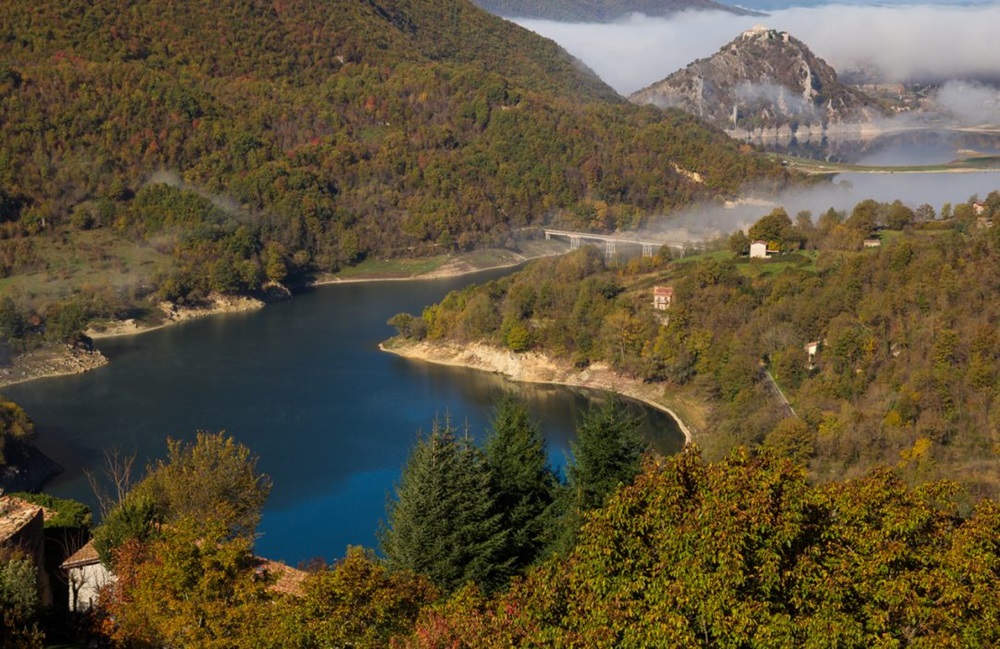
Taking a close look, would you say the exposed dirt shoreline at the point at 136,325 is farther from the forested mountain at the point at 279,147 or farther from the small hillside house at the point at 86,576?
the small hillside house at the point at 86,576

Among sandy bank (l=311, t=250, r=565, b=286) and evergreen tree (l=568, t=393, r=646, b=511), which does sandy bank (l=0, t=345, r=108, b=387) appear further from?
evergreen tree (l=568, t=393, r=646, b=511)

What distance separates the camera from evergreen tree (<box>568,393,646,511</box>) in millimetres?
12562

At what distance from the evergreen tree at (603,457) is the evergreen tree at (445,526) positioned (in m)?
1.49

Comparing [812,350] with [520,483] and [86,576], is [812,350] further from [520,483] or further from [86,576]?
[86,576]

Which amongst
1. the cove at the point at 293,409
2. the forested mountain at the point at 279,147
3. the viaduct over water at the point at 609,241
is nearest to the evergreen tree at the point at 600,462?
the cove at the point at 293,409

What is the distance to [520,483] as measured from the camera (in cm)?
1293

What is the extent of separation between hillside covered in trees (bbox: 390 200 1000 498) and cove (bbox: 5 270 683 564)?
2085mm

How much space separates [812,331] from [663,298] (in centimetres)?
585

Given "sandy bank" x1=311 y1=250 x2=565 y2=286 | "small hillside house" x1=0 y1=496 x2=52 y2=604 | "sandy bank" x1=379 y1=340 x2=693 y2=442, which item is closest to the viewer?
"small hillside house" x1=0 y1=496 x2=52 y2=604

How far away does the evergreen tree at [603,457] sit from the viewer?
12.6 meters

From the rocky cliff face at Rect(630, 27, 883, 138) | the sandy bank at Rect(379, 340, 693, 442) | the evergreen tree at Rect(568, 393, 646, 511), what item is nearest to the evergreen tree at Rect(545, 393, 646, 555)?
the evergreen tree at Rect(568, 393, 646, 511)

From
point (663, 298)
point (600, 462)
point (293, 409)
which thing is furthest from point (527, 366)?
point (600, 462)

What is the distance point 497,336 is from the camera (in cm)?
3506

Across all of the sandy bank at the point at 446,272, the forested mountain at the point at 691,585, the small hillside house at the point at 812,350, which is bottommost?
the sandy bank at the point at 446,272
